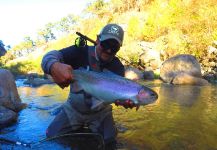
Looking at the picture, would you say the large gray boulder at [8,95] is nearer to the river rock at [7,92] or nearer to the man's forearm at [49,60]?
the river rock at [7,92]

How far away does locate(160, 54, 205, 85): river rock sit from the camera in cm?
1927

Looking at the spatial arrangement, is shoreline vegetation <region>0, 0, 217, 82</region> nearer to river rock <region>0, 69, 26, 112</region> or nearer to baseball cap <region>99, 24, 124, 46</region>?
river rock <region>0, 69, 26, 112</region>

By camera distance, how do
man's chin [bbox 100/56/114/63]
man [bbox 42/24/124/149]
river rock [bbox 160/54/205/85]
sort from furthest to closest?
1. river rock [bbox 160/54/205/85]
2. man's chin [bbox 100/56/114/63]
3. man [bbox 42/24/124/149]

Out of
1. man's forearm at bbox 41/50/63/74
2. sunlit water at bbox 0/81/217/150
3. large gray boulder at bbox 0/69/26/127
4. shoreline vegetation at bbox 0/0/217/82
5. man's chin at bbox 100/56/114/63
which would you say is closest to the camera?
man's forearm at bbox 41/50/63/74

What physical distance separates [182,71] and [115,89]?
17.7 metres

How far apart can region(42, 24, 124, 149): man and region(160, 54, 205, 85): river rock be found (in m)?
14.0

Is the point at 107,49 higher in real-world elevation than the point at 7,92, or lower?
higher

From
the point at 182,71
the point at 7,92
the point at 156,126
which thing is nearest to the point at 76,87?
the point at 156,126

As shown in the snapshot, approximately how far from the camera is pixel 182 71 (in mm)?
21094

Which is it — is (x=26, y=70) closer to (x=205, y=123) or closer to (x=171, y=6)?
(x=171, y=6)

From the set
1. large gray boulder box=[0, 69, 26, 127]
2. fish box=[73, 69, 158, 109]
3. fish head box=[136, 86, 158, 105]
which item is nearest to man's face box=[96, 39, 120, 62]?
fish box=[73, 69, 158, 109]

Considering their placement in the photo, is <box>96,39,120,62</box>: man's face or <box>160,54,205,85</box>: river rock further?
<box>160,54,205,85</box>: river rock

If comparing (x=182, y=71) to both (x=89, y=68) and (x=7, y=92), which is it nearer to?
(x=7, y=92)

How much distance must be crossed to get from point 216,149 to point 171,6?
31702 mm
